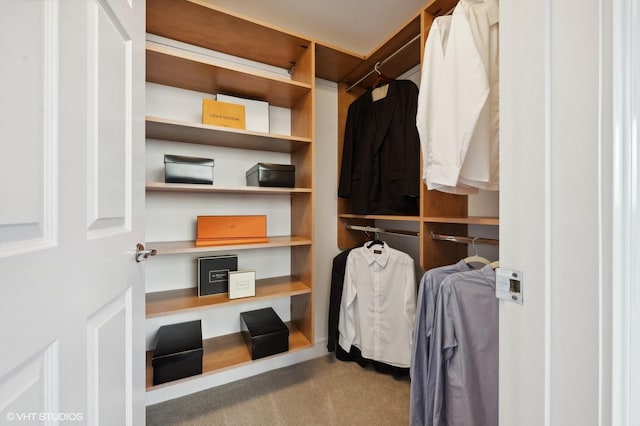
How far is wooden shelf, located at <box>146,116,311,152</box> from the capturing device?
47.4 inches

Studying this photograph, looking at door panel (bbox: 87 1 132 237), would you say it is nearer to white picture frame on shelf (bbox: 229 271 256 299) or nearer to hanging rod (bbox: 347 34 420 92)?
white picture frame on shelf (bbox: 229 271 256 299)

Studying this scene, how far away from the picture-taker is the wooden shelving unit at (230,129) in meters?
1.21

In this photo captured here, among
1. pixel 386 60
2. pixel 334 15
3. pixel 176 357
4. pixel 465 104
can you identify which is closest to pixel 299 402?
pixel 176 357

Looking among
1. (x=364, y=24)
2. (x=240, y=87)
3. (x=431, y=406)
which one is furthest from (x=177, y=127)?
(x=431, y=406)

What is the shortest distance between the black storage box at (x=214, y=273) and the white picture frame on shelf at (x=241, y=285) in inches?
2.5

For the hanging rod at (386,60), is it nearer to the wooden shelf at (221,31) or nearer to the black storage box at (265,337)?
the wooden shelf at (221,31)

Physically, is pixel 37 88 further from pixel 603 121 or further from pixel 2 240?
pixel 603 121

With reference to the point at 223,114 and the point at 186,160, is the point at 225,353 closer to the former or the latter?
the point at 186,160

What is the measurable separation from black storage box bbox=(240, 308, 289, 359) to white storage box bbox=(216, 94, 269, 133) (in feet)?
3.93

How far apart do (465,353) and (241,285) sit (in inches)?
43.8

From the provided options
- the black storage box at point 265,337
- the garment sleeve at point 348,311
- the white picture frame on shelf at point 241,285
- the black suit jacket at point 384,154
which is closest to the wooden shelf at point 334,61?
the black suit jacket at point 384,154

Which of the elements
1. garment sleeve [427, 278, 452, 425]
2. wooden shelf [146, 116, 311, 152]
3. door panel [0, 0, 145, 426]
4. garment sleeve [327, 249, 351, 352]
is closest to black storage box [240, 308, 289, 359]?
garment sleeve [327, 249, 351, 352]

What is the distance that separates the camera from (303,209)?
5.20ft

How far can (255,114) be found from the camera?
5.04 feet
